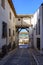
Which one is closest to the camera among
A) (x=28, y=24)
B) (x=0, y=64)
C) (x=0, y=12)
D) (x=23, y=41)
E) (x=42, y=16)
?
(x=0, y=64)

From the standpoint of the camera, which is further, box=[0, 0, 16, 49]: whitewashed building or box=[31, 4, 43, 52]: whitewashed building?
box=[31, 4, 43, 52]: whitewashed building

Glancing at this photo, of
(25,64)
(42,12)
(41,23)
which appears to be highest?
(42,12)

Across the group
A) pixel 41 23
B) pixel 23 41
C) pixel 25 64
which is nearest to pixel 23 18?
pixel 41 23

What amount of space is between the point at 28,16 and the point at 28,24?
1570 mm

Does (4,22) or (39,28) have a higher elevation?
(4,22)

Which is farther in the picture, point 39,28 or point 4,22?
point 39,28

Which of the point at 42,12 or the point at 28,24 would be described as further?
the point at 28,24

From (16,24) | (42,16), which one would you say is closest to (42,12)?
(42,16)

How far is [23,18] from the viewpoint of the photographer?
3019 centimetres

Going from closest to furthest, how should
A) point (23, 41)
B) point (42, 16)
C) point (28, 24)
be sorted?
point (42, 16), point (28, 24), point (23, 41)

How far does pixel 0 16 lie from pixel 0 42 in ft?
7.90

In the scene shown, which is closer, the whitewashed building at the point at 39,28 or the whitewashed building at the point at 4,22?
the whitewashed building at the point at 4,22

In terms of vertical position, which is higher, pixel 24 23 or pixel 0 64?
pixel 24 23

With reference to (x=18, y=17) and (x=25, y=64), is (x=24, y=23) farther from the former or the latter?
(x=25, y=64)
